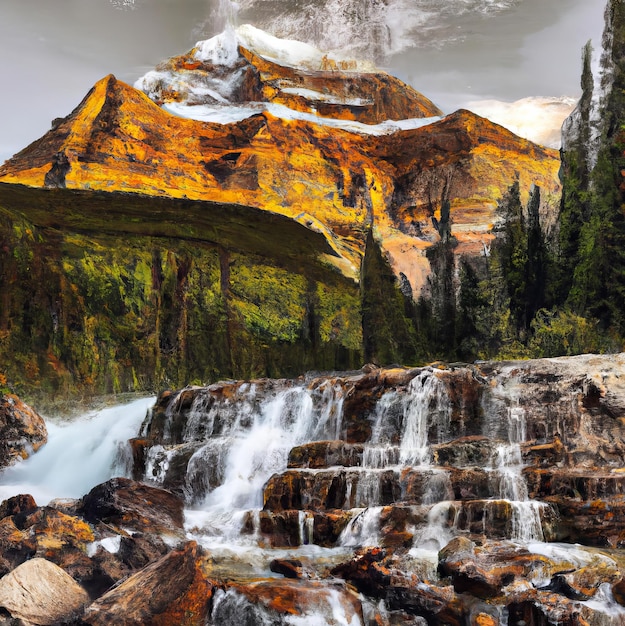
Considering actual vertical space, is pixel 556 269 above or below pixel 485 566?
above

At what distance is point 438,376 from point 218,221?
1152 centimetres

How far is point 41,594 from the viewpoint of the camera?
23.7 ft

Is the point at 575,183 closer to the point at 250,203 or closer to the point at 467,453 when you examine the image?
the point at 250,203

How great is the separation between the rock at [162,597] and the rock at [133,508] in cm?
255

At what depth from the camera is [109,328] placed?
68.8ft

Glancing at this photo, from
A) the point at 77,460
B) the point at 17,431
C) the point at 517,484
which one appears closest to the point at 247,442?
the point at 77,460

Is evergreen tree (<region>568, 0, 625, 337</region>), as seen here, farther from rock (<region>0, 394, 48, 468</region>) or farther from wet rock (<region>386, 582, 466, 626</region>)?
rock (<region>0, 394, 48, 468</region>)

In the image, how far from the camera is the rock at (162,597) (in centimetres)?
673

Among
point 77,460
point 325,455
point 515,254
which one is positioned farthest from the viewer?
point 515,254

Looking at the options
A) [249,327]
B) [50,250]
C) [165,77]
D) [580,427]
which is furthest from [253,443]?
[165,77]

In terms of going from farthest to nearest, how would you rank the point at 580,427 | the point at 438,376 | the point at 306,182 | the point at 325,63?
the point at 325,63 < the point at 306,182 < the point at 438,376 < the point at 580,427

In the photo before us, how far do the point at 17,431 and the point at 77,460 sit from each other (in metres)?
1.68

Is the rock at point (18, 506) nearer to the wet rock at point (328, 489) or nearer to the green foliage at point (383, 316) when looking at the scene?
the wet rock at point (328, 489)

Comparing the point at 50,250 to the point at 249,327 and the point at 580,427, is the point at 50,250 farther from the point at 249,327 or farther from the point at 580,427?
the point at 580,427
